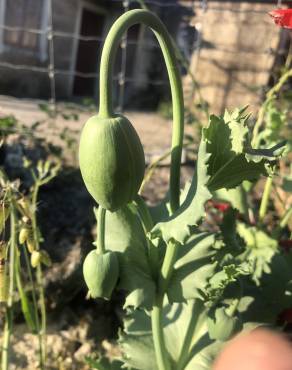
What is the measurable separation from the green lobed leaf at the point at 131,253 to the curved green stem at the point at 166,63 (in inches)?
4.9

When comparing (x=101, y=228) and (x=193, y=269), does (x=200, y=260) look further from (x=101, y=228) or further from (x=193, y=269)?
(x=101, y=228)

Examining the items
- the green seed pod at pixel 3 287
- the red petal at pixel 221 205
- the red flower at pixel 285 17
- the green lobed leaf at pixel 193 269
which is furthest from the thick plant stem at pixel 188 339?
the red flower at pixel 285 17

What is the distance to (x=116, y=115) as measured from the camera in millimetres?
724

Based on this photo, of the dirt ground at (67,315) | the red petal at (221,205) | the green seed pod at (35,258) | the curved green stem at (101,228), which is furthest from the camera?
the dirt ground at (67,315)

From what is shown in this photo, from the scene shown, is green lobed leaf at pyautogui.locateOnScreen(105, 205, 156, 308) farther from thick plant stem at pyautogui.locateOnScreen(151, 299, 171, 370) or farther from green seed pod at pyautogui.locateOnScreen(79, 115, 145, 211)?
green seed pod at pyautogui.locateOnScreen(79, 115, 145, 211)

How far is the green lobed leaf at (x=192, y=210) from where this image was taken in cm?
75

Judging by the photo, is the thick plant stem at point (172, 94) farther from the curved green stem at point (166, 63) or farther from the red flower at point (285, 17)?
the red flower at point (285, 17)

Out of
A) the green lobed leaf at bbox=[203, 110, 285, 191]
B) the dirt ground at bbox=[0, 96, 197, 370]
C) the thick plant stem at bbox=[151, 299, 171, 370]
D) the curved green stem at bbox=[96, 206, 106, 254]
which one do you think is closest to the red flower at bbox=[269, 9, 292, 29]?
the green lobed leaf at bbox=[203, 110, 285, 191]

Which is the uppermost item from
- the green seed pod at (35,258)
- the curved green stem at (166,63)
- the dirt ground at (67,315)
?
the curved green stem at (166,63)

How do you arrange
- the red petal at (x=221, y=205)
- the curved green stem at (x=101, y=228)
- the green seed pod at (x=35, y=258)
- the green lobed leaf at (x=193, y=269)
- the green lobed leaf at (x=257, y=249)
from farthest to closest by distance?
the red petal at (x=221, y=205) → the green lobed leaf at (x=257, y=249) → the green seed pod at (x=35, y=258) → the green lobed leaf at (x=193, y=269) → the curved green stem at (x=101, y=228)

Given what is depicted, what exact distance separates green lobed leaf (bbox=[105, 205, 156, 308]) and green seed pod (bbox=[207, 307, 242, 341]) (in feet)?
0.52

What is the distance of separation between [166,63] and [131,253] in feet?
1.18

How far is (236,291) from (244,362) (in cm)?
74

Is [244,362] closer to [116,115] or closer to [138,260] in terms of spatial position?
[116,115]
